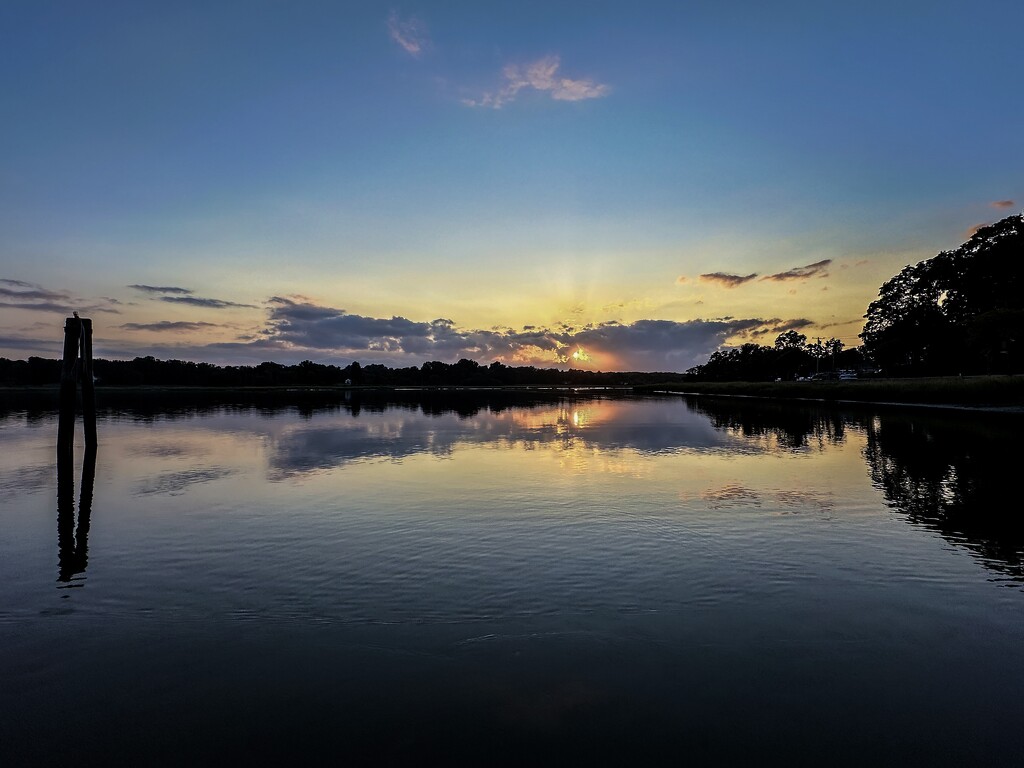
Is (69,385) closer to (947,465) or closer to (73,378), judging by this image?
(73,378)

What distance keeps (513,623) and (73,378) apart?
2644 centimetres

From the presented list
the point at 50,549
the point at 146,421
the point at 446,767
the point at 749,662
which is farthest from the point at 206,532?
the point at 146,421

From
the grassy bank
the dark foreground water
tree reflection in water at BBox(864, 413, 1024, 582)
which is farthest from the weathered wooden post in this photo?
the grassy bank

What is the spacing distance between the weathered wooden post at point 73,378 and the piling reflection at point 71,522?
966 mm

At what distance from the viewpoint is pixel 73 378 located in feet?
86.7

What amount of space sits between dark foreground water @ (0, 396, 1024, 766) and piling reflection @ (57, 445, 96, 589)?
0.40 ft

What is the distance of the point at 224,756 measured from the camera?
5855mm

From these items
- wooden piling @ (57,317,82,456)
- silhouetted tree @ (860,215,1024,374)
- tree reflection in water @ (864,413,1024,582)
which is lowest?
tree reflection in water @ (864,413,1024,582)

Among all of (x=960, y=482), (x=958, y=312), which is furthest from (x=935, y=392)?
(x=960, y=482)

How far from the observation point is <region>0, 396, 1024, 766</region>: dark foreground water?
620 centimetres

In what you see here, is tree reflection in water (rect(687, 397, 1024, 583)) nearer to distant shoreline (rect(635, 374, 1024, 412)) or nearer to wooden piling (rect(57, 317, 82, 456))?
distant shoreline (rect(635, 374, 1024, 412))

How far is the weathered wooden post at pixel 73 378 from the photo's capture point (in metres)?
24.9

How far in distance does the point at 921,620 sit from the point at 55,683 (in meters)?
11.9

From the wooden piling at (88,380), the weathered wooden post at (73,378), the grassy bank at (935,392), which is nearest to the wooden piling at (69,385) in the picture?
the weathered wooden post at (73,378)
